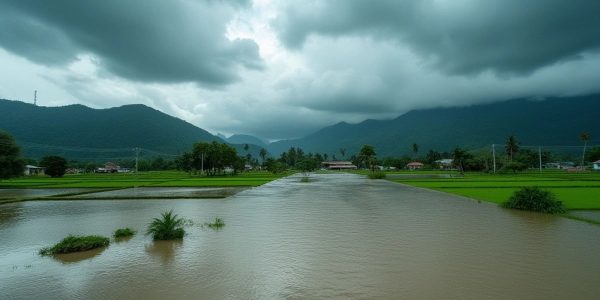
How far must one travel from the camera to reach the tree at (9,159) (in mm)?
46000

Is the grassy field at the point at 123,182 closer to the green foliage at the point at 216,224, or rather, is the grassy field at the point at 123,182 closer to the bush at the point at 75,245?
the green foliage at the point at 216,224

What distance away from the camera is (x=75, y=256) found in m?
11.4

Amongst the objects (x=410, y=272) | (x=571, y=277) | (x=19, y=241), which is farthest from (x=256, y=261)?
(x=19, y=241)

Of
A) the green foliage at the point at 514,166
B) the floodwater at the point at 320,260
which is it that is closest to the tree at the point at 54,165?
the floodwater at the point at 320,260

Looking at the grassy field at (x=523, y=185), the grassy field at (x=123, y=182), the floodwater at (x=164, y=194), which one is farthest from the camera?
the grassy field at (x=123, y=182)

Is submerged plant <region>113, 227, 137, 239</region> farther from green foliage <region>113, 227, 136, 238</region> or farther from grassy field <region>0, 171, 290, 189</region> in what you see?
grassy field <region>0, 171, 290, 189</region>

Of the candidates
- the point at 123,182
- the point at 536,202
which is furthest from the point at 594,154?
the point at 123,182

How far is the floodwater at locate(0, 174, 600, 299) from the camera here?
822cm

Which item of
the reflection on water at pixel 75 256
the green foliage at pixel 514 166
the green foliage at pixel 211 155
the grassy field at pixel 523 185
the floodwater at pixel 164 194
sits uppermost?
the green foliage at pixel 211 155

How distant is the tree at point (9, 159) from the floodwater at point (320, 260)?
37.7 meters

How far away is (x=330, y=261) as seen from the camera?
10.5 m

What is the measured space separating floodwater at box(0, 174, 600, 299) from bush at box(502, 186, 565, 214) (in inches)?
72.1

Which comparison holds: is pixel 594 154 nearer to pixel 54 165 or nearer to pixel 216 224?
pixel 216 224

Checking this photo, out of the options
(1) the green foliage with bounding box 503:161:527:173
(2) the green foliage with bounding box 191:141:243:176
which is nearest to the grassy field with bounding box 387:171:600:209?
(1) the green foliage with bounding box 503:161:527:173
